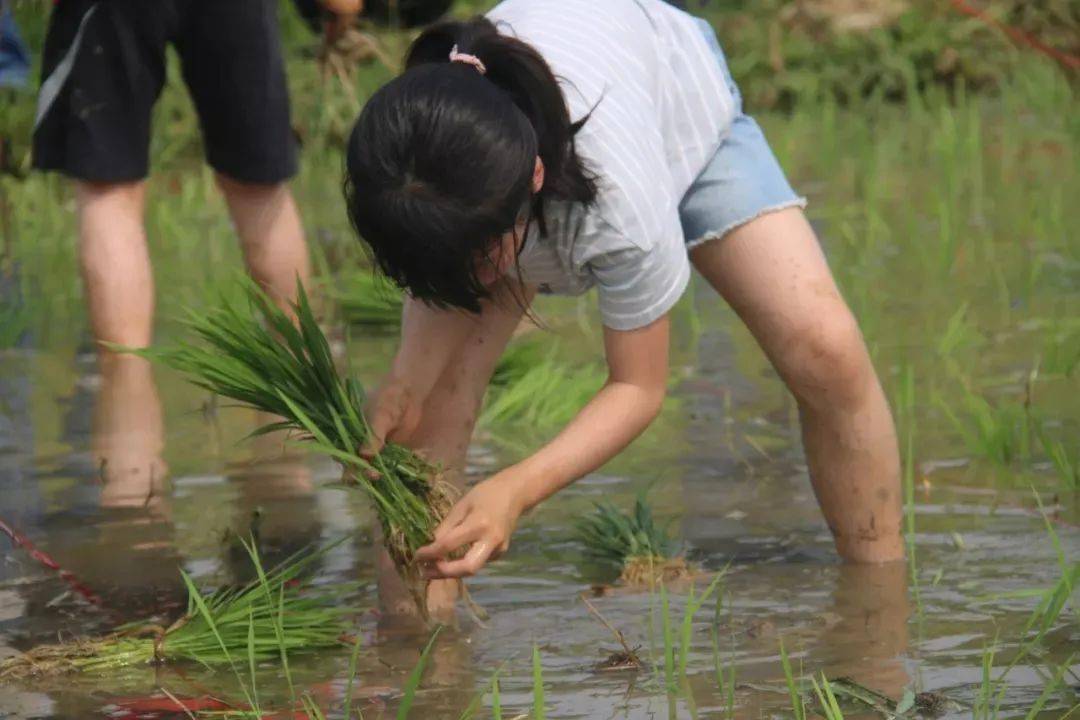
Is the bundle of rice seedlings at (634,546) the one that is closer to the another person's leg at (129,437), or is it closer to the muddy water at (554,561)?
the muddy water at (554,561)

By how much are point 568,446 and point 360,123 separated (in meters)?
0.51

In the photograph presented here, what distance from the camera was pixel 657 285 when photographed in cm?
249

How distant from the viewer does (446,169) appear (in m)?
2.23

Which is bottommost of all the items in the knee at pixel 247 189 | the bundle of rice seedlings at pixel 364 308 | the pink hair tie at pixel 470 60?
the bundle of rice seedlings at pixel 364 308

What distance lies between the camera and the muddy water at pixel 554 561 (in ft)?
8.02

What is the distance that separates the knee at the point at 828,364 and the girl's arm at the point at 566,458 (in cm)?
31

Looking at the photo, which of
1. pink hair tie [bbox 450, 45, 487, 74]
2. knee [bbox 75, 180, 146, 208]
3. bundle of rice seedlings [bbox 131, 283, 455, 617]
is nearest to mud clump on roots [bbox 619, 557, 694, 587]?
bundle of rice seedlings [bbox 131, 283, 455, 617]

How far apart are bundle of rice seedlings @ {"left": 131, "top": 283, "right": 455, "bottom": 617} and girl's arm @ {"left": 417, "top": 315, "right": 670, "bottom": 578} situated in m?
0.10

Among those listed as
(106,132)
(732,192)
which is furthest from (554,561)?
(106,132)

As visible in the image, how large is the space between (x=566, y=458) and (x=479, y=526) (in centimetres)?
17

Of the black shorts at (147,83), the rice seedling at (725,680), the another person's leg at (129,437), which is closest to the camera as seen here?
the rice seedling at (725,680)

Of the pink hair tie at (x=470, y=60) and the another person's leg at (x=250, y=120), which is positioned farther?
the another person's leg at (x=250, y=120)

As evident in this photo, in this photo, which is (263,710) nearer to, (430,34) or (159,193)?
(430,34)

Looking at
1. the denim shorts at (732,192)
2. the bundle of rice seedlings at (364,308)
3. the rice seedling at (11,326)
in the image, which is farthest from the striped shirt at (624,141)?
the rice seedling at (11,326)
